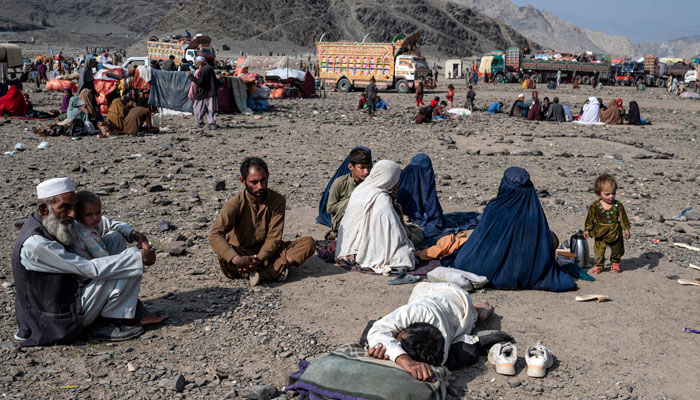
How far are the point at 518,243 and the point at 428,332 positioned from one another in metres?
1.68

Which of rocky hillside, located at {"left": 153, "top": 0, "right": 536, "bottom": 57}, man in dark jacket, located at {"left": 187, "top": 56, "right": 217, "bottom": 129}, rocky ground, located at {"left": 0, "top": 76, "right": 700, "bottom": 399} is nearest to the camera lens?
rocky ground, located at {"left": 0, "top": 76, "right": 700, "bottom": 399}

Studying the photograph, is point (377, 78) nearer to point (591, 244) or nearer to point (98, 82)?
point (98, 82)

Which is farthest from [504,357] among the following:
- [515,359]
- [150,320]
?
[150,320]

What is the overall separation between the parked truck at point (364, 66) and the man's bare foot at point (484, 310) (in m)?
21.5

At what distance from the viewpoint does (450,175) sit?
8.84 meters

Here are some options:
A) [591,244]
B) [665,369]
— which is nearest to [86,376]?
[665,369]

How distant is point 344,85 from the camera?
2517 cm

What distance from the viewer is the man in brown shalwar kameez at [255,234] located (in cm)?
454

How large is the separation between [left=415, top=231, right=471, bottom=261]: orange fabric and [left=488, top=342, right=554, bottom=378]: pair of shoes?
1.61 metres

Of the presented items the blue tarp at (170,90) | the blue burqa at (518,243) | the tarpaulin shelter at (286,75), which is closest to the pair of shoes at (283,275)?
the blue burqa at (518,243)

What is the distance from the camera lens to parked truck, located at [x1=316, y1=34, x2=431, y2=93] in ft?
81.5

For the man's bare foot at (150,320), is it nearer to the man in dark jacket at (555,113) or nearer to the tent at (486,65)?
the man in dark jacket at (555,113)

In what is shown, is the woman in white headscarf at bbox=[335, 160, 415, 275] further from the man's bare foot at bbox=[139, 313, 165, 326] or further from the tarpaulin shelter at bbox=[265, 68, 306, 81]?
the tarpaulin shelter at bbox=[265, 68, 306, 81]

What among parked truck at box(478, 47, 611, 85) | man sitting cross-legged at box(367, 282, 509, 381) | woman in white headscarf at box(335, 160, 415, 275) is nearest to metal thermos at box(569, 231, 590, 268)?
woman in white headscarf at box(335, 160, 415, 275)
